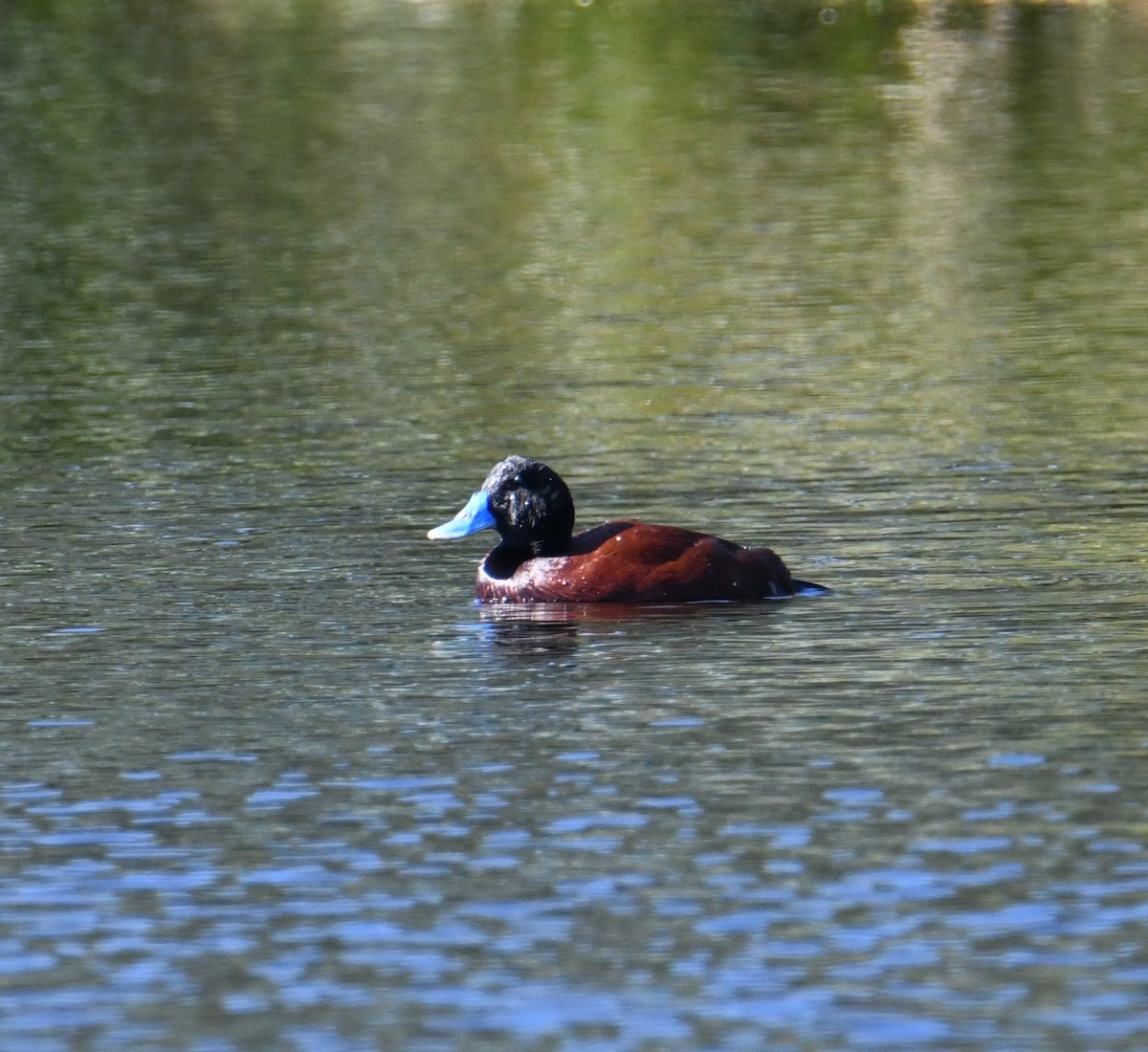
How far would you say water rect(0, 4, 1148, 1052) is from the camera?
9.36m

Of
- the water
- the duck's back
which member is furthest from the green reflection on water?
the duck's back

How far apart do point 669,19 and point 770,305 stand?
1250 inches

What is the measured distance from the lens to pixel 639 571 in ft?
49.8

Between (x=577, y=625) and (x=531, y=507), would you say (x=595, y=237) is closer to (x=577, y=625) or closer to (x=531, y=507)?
(x=531, y=507)

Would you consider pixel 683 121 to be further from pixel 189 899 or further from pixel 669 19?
pixel 189 899

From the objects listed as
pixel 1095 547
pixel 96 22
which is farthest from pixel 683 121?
pixel 1095 547

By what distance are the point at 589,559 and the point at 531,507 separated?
50 centimetres

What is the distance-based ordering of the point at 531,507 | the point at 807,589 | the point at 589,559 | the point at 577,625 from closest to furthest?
1. the point at 577,625
2. the point at 807,589
3. the point at 589,559
4. the point at 531,507

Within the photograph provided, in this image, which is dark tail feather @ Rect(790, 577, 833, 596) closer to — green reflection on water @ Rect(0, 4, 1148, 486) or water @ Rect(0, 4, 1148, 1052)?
water @ Rect(0, 4, 1148, 1052)

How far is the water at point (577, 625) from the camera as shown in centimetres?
936

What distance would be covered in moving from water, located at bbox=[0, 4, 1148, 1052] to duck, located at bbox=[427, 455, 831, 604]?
0.79 feet

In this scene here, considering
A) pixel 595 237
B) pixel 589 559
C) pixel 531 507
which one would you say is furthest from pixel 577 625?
pixel 595 237

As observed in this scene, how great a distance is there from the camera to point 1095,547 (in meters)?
15.8

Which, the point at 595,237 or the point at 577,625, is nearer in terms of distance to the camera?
the point at 577,625
